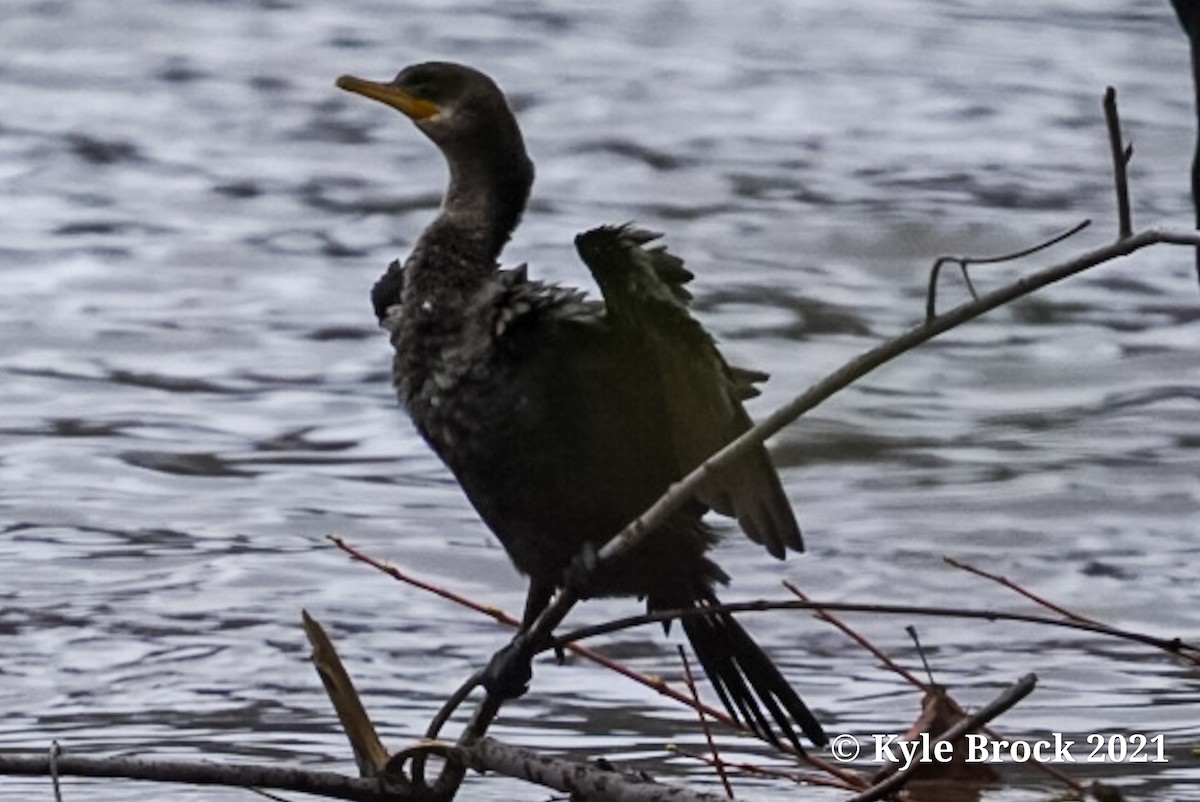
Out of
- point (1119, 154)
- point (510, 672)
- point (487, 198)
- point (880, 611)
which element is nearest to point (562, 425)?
point (510, 672)

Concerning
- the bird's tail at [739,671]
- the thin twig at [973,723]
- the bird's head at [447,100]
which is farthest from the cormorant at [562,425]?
the thin twig at [973,723]

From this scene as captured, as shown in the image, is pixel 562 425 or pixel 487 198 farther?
pixel 487 198

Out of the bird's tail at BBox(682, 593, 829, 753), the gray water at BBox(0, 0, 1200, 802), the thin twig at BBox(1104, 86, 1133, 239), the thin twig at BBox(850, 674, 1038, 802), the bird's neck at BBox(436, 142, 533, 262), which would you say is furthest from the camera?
the gray water at BBox(0, 0, 1200, 802)

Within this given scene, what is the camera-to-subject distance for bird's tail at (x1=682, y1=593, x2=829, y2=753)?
3.99 metres

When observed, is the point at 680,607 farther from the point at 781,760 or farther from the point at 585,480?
the point at 781,760

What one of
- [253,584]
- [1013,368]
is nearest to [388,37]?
[1013,368]

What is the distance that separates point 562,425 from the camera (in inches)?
154

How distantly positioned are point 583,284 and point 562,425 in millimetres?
5111

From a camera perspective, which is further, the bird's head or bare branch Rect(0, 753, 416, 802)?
the bird's head

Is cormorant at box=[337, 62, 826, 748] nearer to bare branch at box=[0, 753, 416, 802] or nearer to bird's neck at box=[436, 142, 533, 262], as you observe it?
bird's neck at box=[436, 142, 533, 262]

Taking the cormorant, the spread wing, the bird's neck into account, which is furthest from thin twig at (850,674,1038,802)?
the bird's neck

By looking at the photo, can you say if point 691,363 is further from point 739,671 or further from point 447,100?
point 447,100

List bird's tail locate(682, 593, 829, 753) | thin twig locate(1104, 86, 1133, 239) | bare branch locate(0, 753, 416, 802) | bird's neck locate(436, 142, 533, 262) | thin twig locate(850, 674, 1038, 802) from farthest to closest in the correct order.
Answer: bird's neck locate(436, 142, 533, 262), bird's tail locate(682, 593, 829, 753), bare branch locate(0, 753, 416, 802), thin twig locate(850, 674, 1038, 802), thin twig locate(1104, 86, 1133, 239)

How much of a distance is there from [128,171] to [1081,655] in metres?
5.40
